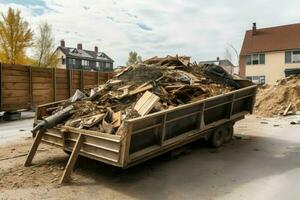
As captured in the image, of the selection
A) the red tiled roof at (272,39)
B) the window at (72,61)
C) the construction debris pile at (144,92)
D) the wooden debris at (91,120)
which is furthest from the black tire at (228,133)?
the window at (72,61)

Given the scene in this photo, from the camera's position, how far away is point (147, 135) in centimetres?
601

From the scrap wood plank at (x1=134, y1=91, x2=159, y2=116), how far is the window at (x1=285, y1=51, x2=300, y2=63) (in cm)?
3378

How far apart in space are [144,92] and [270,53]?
33.6m

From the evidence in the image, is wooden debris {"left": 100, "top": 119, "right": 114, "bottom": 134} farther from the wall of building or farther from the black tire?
the wall of building

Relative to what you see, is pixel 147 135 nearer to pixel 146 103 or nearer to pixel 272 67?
pixel 146 103

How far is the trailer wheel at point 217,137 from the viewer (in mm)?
8156

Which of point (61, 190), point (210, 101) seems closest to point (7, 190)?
point (61, 190)

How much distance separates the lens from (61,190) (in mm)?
5504

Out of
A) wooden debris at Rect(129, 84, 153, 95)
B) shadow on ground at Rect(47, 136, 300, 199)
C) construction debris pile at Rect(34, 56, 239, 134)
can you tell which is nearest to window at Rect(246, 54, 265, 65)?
construction debris pile at Rect(34, 56, 239, 134)

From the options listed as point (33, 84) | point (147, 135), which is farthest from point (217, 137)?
point (33, 84)

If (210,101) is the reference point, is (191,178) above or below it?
below

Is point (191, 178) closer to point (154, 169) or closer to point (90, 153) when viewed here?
point (154, 169)

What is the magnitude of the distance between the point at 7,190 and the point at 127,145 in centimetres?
204

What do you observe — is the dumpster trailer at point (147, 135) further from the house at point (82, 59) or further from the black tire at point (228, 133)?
the house at point (82, 59)
